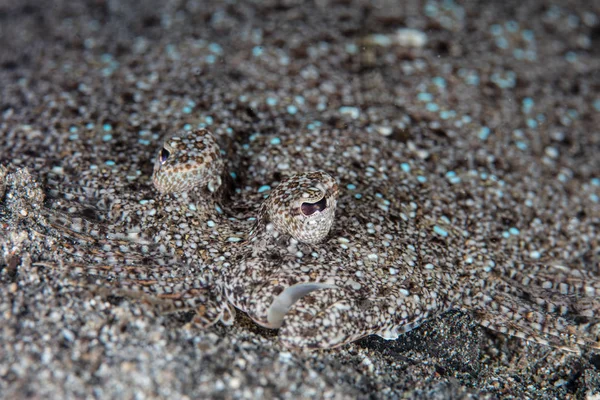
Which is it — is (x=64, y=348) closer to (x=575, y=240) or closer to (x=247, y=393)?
(x=247, y=393)

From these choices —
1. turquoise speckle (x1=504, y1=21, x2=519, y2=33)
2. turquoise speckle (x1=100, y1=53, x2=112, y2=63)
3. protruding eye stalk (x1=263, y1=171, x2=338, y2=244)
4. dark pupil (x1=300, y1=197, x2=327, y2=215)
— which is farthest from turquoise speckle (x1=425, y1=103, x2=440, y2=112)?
turquoise speckle (x1=100, y1=53, x2=112, y2=63)

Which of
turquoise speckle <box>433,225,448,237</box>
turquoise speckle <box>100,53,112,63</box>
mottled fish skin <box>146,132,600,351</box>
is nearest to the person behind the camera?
mottled fish skin <box>146,132,600,351</box>

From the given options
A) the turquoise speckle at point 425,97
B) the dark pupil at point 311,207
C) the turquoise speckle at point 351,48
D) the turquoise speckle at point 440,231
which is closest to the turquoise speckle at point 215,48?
the turquoise speckle at point 351,48

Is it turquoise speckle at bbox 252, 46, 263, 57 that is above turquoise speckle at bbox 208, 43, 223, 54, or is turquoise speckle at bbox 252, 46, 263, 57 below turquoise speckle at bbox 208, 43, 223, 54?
below

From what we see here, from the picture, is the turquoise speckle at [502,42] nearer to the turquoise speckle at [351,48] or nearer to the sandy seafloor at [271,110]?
the sandy seafloor at [271,110]

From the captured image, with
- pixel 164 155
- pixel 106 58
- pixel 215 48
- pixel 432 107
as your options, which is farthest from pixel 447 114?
pixel 106 58

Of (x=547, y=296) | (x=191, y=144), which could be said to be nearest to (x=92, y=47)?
(x=191, y=144)

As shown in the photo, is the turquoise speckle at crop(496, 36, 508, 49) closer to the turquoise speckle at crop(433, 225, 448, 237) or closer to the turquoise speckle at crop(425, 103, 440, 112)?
the turquoise speckle at crop(425, 103, 440, 112)
